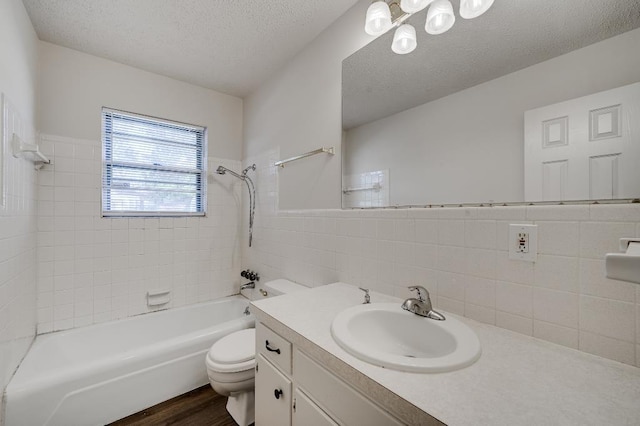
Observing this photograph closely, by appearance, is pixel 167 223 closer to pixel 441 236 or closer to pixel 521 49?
pixel 441 236

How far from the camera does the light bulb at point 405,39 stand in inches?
50.1

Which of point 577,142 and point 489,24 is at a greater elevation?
point 489,24

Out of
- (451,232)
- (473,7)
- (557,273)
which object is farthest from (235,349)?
(473,7)

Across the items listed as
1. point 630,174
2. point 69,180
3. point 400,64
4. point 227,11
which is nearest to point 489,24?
point 400,64

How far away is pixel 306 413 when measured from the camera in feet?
2.95

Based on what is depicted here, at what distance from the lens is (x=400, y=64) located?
53.4 inches

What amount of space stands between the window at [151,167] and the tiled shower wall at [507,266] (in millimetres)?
1699

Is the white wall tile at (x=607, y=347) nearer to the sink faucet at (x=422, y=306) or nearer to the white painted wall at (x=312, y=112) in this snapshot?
the sink faucet at (x=422, y=306)

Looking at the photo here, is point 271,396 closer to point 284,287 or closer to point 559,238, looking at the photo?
point 284,287

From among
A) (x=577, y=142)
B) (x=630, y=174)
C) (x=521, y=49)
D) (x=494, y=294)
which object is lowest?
(x=494, y=294)

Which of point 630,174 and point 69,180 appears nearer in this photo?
point 630,174

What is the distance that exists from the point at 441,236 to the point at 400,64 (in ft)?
2.95

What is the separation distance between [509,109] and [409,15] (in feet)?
2.28

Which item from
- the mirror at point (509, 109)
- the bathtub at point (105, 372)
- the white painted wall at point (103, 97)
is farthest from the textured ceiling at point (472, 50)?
the bathtub at point (105, 372)
